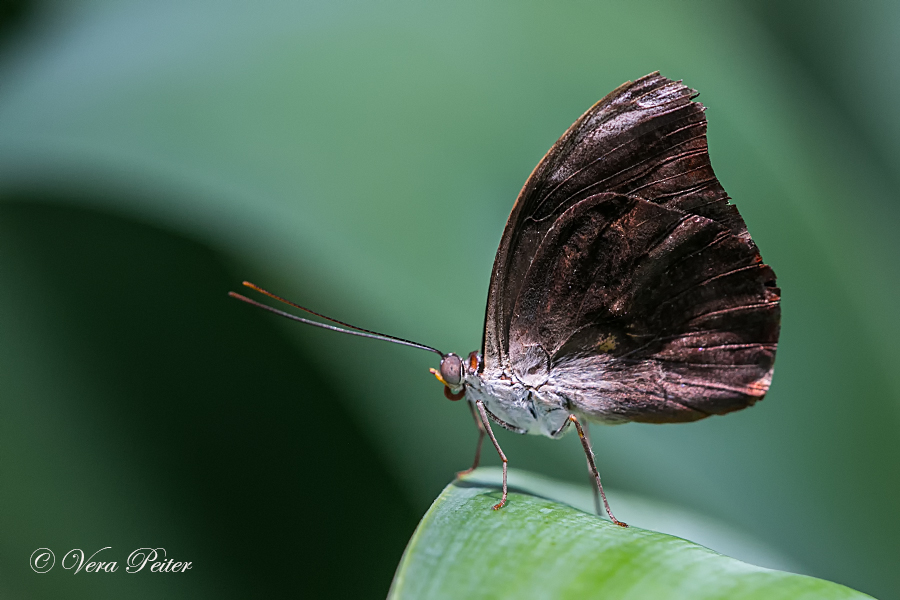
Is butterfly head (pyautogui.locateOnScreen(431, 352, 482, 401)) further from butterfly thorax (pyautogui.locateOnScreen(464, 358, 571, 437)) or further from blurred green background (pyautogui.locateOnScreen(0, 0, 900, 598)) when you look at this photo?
blurred green background (pyautogui.locateOnScreen(0, 0, 900, 598))

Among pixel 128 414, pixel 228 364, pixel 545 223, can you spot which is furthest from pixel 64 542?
pixel 545 223

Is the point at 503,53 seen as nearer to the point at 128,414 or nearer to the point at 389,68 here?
the point at 389,68

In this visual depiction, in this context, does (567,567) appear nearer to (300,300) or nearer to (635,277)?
(635,277)

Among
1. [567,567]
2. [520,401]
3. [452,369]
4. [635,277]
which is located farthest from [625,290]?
[567,567]

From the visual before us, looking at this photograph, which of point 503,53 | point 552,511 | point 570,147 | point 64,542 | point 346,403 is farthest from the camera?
point 503,53

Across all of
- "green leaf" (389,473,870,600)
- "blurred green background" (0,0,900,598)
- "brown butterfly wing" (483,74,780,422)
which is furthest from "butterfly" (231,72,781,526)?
"green leaf" (389,473,870,600)

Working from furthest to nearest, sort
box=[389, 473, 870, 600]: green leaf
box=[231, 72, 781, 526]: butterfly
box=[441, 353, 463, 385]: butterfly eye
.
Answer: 1. box=[441, 353, 463, 385]: butterfly eye
2. box=[231, 72, 781, 526]: butterfly
3. box=[389, 473, 870, 600]: green leaf
